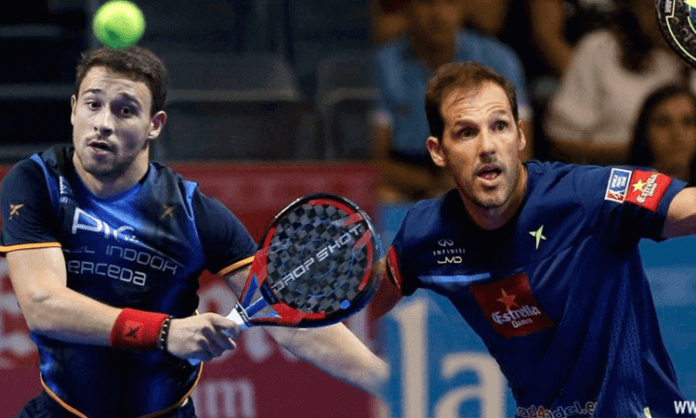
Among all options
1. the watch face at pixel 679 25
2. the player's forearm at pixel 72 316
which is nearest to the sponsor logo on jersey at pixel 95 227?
the player's forearm at pixel 72 316

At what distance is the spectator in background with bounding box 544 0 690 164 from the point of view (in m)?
6.13

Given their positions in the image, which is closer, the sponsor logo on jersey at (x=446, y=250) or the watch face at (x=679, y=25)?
the watch face at (x=679, y=25)

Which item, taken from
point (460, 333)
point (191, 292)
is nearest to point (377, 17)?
point (460, 333)

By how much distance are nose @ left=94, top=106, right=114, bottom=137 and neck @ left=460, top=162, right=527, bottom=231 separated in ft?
3.72

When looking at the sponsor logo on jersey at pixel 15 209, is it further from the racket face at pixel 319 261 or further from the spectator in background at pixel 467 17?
the spectator in background at pixel 467 17

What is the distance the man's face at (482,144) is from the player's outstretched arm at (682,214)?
1.62 ft

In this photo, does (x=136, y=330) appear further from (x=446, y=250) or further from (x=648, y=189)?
(x=648, y=189)

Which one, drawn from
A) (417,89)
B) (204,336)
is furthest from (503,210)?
(417,89)

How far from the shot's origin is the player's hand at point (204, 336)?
3.50 meters

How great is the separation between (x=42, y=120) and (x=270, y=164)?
122 centimetres

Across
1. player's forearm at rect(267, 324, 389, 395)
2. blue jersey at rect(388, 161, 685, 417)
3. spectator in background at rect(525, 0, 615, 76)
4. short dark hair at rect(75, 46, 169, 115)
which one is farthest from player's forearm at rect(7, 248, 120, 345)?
spectator in background at rect(525, 0, 615, 76)

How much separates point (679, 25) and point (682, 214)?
1.99ft

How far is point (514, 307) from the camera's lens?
3.92 metres

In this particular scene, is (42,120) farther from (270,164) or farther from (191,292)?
(191,292)
